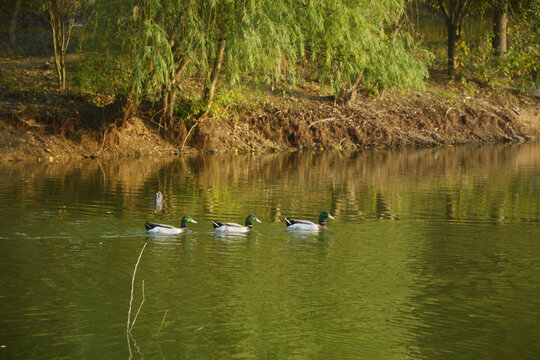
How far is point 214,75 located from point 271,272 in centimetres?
2116

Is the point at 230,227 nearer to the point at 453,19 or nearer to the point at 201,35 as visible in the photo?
the point at 201,35

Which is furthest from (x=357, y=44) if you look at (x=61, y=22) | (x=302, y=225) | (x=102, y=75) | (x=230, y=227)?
(x=230, y=227)

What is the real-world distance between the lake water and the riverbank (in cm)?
713

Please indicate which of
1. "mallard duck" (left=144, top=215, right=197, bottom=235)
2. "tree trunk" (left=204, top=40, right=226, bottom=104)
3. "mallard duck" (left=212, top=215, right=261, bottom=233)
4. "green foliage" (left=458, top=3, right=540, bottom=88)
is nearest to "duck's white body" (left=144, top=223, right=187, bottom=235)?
"mallard duck" (left=144, top=215, right=197, bottom=235)

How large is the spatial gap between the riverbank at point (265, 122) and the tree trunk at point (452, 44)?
833mm

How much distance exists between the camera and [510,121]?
47.6 m

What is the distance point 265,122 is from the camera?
40.2m

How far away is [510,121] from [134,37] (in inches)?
990

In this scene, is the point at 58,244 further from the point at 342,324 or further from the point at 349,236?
the point at 342,324

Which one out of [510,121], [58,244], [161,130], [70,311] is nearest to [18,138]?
[161,130]

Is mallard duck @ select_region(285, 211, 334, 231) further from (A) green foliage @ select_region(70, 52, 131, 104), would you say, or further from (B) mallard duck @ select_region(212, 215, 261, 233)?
(A) green foliage @ select_region(70, 52, 131, 104)

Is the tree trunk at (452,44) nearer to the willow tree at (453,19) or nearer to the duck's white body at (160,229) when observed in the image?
the willow tree at (453,19)

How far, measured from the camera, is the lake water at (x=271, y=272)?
1113cm

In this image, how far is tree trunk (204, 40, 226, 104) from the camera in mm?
33750
